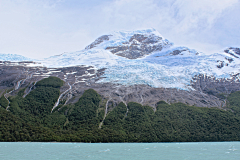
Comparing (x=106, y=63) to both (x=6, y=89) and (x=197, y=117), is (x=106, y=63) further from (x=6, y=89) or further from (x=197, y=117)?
(x=197, y=117)

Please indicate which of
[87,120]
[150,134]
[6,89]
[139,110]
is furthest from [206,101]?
[6,89]

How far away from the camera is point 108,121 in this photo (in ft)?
360

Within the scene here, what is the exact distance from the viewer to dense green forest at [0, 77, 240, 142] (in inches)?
3713

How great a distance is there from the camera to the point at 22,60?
195m

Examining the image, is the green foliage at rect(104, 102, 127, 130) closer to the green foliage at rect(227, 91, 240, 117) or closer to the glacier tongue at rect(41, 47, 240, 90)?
the glacier tongue at rect(41, 47, 240, 90)

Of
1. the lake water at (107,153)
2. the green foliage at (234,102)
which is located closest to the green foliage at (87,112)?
the lake water at (107,153)

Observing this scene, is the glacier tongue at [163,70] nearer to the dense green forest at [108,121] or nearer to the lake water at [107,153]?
the dense green forest at [108,121]

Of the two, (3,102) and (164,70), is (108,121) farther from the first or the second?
(164,70)

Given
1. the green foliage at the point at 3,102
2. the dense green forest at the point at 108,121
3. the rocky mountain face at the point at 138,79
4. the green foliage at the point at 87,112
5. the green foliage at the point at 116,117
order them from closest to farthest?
the dense green forest at the point at 108,121
the green foliage at the point at 3,102
the green foliage at the point at 116,117
the green foliage at the point at 87,112
the rocky mountain face at the point at 138,79

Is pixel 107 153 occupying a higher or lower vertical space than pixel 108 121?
lower

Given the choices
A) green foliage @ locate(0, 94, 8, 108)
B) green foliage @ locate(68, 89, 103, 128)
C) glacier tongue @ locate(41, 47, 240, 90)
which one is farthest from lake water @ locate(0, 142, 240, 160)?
glacier tongue @ locate(41, 47, 240, 90)

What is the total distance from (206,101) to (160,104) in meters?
31.6

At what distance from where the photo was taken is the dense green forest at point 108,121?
309 ft

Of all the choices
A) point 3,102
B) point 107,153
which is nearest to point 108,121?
point 3,102
